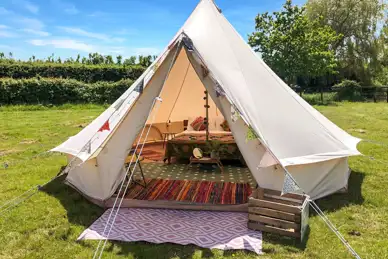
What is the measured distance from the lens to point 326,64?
57.5 ft

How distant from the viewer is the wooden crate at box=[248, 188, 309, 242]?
3.61m

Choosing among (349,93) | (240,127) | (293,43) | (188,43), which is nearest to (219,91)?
(240,127)

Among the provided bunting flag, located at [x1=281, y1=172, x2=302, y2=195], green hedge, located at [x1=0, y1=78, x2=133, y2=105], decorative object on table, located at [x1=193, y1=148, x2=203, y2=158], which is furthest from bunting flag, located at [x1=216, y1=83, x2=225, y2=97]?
green hedge, located at [x1=0, y1=78, x2=133, y2=105]

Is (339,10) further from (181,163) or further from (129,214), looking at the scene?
(129,214)

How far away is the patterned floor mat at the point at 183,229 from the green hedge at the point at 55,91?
45.8 feet

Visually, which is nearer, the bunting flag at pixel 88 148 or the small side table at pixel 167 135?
the bunting flag at pixel 88 148

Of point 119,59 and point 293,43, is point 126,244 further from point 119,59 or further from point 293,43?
point 119,59

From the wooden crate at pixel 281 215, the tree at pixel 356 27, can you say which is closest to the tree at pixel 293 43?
the tree at pixel 356 27

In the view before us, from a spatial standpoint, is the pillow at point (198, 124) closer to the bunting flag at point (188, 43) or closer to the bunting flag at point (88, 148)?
the bunting flag at point (188, 43)

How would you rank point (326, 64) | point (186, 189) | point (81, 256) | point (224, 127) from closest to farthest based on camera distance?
point (81, 256) < point (186, 189) < point (224, 127) < point (326, 64)

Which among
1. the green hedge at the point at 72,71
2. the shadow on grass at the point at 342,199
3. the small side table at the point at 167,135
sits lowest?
the shadow on grass at the point at 342,199

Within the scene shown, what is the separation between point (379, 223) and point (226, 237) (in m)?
1.89

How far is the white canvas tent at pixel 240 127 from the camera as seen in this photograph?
4207mm

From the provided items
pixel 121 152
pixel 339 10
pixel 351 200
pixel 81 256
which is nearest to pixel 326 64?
pixel 339 10
